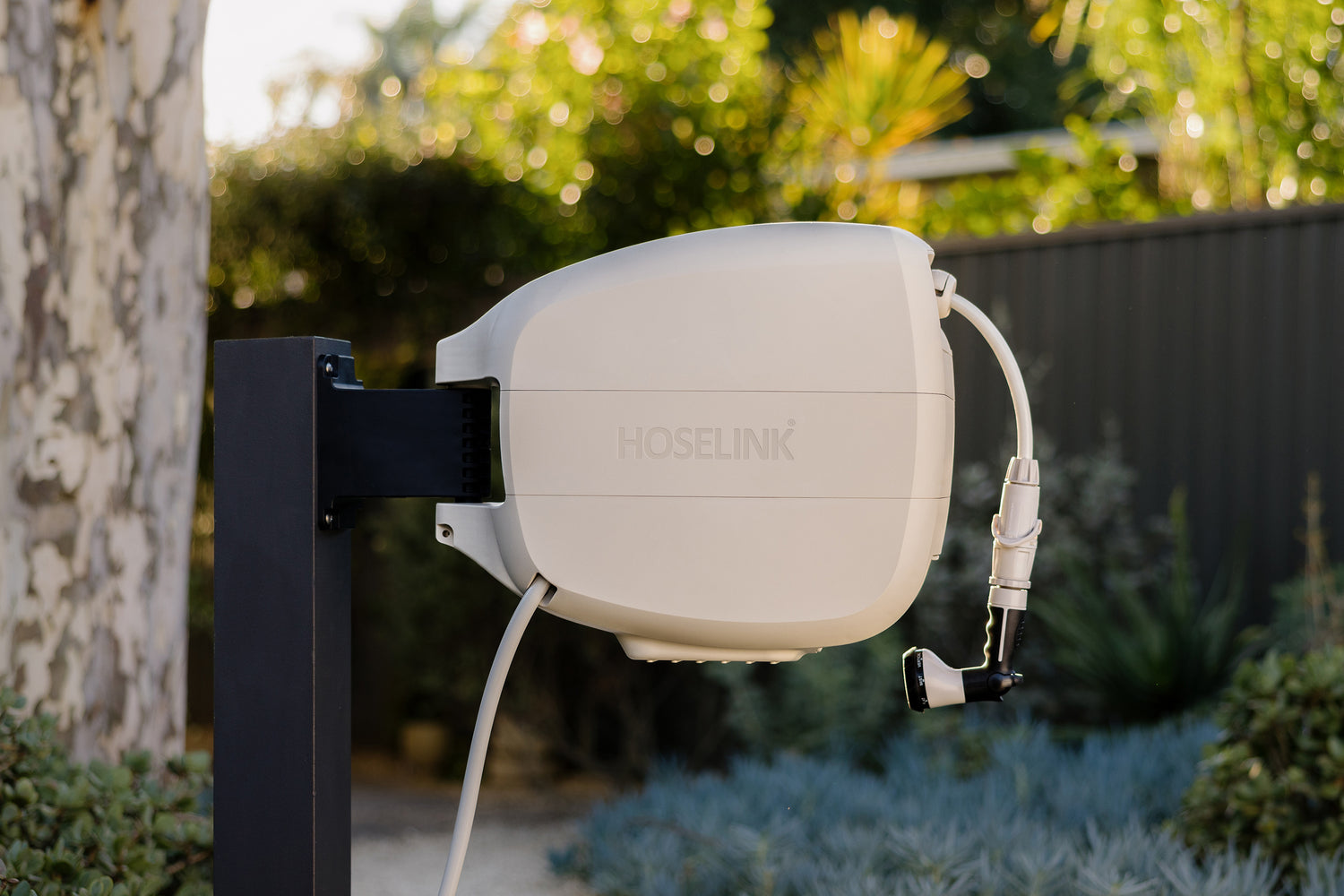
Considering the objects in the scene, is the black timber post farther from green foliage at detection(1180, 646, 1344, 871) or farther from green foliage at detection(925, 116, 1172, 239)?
green foliage at detection(925, 116, 1172, 239)

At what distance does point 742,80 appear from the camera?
4.61 meters

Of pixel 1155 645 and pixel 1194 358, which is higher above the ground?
pixel 1194 358

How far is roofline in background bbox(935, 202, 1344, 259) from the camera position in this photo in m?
3.23

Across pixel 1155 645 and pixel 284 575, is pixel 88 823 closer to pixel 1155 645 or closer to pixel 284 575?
pixel 284 575

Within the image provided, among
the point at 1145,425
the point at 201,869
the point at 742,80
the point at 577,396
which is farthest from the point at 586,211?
the point at 577,396

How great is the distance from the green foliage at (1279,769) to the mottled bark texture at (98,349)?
5.82ft

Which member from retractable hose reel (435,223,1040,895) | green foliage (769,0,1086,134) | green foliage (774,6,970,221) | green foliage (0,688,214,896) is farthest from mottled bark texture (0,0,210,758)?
green foliage (769,0,1086,134)

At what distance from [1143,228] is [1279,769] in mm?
2077

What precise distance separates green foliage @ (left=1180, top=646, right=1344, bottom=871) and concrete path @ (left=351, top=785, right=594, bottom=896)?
1.17 meters

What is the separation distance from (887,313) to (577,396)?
0.24m

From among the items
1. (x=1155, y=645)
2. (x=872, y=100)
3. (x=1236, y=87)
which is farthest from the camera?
(x=872, y=100)

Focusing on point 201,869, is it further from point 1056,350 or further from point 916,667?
point 1056,350

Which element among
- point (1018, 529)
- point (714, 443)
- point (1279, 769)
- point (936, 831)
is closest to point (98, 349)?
point (714, 443)

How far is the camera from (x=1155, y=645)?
3.00 metres
